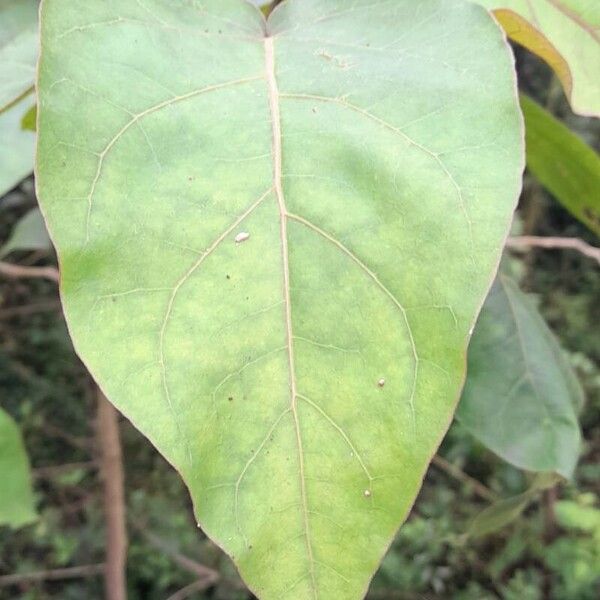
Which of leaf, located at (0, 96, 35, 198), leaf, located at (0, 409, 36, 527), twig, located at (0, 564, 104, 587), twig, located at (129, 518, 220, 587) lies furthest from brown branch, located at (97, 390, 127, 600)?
twig, located at (0, 564, 104, 587)

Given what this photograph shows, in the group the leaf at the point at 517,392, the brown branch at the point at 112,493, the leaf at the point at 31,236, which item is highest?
the leaf at the point at 517,392

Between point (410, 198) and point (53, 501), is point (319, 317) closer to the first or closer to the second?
point (410, 198)

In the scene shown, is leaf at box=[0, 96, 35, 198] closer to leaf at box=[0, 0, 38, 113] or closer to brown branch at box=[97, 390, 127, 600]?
leaf at box=[0, 0, 38, 113]

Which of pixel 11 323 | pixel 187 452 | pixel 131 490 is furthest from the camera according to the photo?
pixel 11 323

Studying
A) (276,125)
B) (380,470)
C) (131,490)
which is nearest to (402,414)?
(380,470)

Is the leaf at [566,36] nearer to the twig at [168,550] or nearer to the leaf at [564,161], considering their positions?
the leaf at [564,161]

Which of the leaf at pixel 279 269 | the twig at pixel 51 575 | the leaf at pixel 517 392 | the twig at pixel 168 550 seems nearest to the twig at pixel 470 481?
the twig at pixel 168 550
